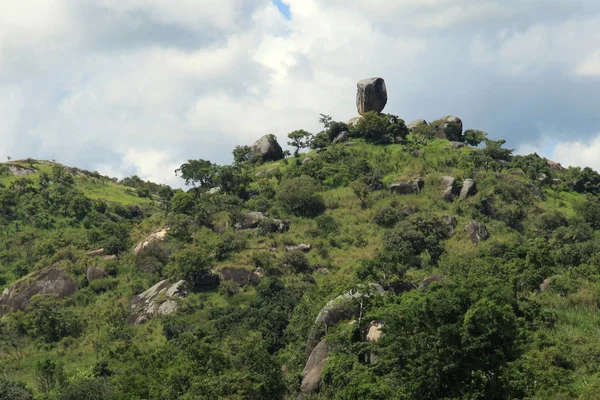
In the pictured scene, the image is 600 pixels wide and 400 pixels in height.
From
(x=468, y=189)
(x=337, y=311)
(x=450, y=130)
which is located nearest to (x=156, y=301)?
(x=337, y=311)

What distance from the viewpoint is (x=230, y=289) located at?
208 ft

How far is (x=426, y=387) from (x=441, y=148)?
64.2 m

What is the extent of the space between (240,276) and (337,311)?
76.4 feet

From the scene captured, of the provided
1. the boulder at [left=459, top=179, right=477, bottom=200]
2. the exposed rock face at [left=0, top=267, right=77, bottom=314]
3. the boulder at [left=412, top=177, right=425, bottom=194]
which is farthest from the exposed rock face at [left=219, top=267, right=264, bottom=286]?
the boulder at [left=459, top=179, right=477, bottom=200]

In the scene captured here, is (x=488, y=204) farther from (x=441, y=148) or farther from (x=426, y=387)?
(x=426, y=387)

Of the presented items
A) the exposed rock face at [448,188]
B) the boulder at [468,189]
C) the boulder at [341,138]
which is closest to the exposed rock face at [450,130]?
the boulder at [341,138]

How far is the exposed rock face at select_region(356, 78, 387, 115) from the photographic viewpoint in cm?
10375

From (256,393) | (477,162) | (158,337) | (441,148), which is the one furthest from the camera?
(441,148)

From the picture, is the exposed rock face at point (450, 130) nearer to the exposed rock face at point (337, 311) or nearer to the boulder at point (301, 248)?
the boulder at point (301, 248)

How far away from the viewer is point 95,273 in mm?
70562

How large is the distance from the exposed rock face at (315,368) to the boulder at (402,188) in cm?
3985

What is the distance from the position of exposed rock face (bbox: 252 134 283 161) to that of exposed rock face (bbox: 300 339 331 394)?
2493 inches

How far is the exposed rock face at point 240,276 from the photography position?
64.9 m

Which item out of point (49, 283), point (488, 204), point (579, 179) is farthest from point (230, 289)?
point (579, 179)
